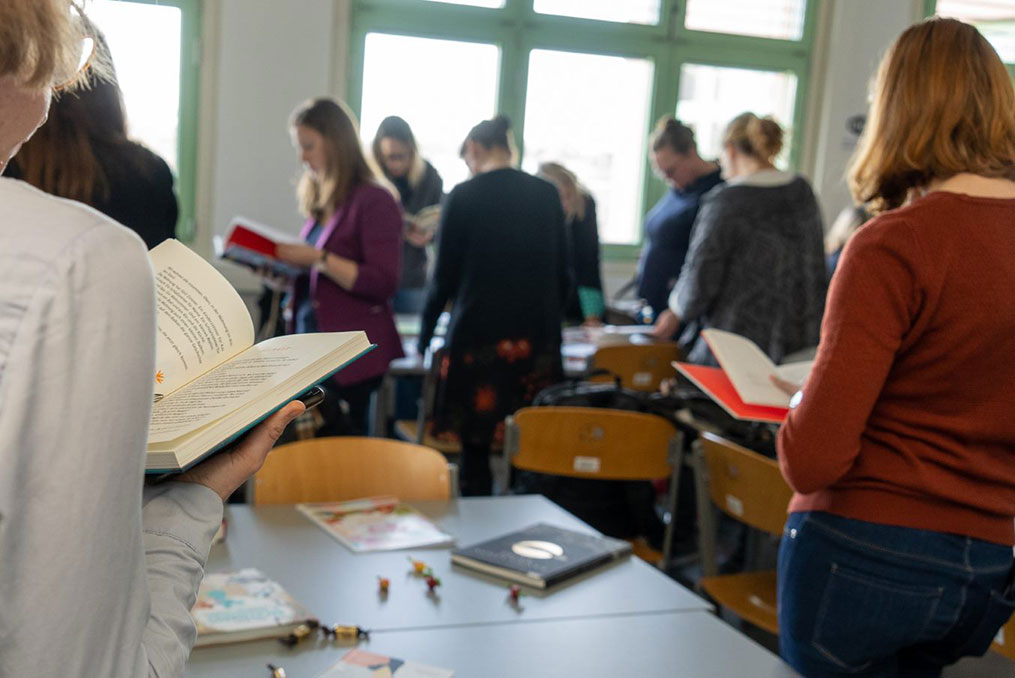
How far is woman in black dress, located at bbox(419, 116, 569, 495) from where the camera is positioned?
131 inches

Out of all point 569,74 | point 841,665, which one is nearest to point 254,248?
point 841,665

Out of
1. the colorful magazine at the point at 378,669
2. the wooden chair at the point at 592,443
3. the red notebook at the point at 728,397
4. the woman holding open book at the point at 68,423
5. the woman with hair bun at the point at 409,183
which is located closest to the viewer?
the woman holding open book at the point at 68,423

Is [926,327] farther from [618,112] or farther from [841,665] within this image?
[618,112]

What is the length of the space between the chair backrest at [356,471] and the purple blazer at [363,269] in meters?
0.88

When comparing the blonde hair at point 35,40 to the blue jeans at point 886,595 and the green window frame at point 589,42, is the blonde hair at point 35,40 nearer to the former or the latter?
the blue jeans at point 886,595

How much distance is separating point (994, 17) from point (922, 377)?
621 centimetres

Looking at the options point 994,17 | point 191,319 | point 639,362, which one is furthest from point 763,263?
point 994,17

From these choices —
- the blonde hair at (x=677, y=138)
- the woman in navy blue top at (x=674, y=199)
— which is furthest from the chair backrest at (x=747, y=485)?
the blonde hair at (x=677, y=138)

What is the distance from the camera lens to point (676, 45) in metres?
6.17

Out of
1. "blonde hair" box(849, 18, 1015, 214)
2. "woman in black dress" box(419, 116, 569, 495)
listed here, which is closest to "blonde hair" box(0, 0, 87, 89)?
"blonde hair" box(849, 18, 1015, 214)

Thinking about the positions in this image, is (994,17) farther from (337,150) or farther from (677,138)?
(337,150)

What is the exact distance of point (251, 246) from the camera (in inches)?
120

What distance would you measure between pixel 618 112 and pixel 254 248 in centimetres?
364

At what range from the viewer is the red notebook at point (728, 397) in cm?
175
